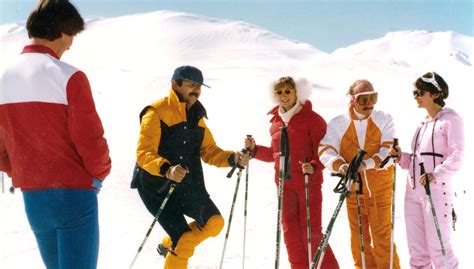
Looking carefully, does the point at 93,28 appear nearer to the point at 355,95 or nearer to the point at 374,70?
the point at 374,70

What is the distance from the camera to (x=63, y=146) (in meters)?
2.84

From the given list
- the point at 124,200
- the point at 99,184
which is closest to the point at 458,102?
the point at 124,200

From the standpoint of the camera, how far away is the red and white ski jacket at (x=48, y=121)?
109 inches

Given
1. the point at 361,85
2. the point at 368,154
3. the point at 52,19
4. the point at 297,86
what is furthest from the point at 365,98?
the point at 52,19

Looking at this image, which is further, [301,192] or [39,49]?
[301,192]

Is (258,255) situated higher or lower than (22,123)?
lower

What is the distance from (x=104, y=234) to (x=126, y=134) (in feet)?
28.0

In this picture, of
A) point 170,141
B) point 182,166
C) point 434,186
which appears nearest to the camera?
point 182,166

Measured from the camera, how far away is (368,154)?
4.72 metres

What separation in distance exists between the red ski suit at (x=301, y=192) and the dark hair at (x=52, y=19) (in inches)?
95.6

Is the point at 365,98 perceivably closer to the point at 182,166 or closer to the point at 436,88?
Answer: the point at 436,88

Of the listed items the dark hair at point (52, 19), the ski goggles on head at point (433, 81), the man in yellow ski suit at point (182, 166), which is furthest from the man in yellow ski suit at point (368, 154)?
the dark hair at point (52, 19)

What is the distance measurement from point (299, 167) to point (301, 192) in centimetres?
22

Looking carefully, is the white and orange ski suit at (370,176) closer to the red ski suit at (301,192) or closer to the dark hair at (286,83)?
the red ski suit at (301,192)
